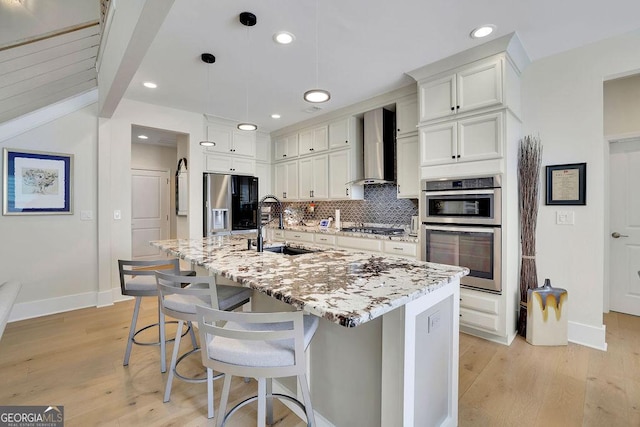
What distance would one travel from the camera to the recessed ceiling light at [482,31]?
2.30 meters

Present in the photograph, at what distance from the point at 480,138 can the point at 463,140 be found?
0.47 feet

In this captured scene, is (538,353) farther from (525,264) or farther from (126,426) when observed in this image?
(126,426)

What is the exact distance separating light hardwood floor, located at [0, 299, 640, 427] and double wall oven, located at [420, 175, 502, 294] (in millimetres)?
689

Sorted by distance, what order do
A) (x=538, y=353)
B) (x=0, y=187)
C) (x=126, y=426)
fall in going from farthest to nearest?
(x=0, y=187)
(x=538, y=353)
(x=126, y=426)

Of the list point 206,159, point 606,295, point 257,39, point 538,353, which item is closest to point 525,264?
point 538,353

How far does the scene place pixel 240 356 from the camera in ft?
3.68

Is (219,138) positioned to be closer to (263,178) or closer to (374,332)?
(263,178)

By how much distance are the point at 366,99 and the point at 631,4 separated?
95.7 inches

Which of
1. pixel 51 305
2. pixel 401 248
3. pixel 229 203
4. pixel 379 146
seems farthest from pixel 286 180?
pixel 51 305

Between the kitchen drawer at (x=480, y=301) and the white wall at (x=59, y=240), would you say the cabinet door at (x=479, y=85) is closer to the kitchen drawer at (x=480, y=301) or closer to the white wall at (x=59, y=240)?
the kitchen drawer at (x=480, y=301)

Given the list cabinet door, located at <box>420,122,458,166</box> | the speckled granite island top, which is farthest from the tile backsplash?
Answer: the speckled granite island top

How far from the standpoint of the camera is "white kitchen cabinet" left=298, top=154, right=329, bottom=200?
15.1ft

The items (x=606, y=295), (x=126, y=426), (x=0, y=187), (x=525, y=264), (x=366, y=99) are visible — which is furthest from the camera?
(x=366, y=99)

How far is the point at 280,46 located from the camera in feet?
8.46
